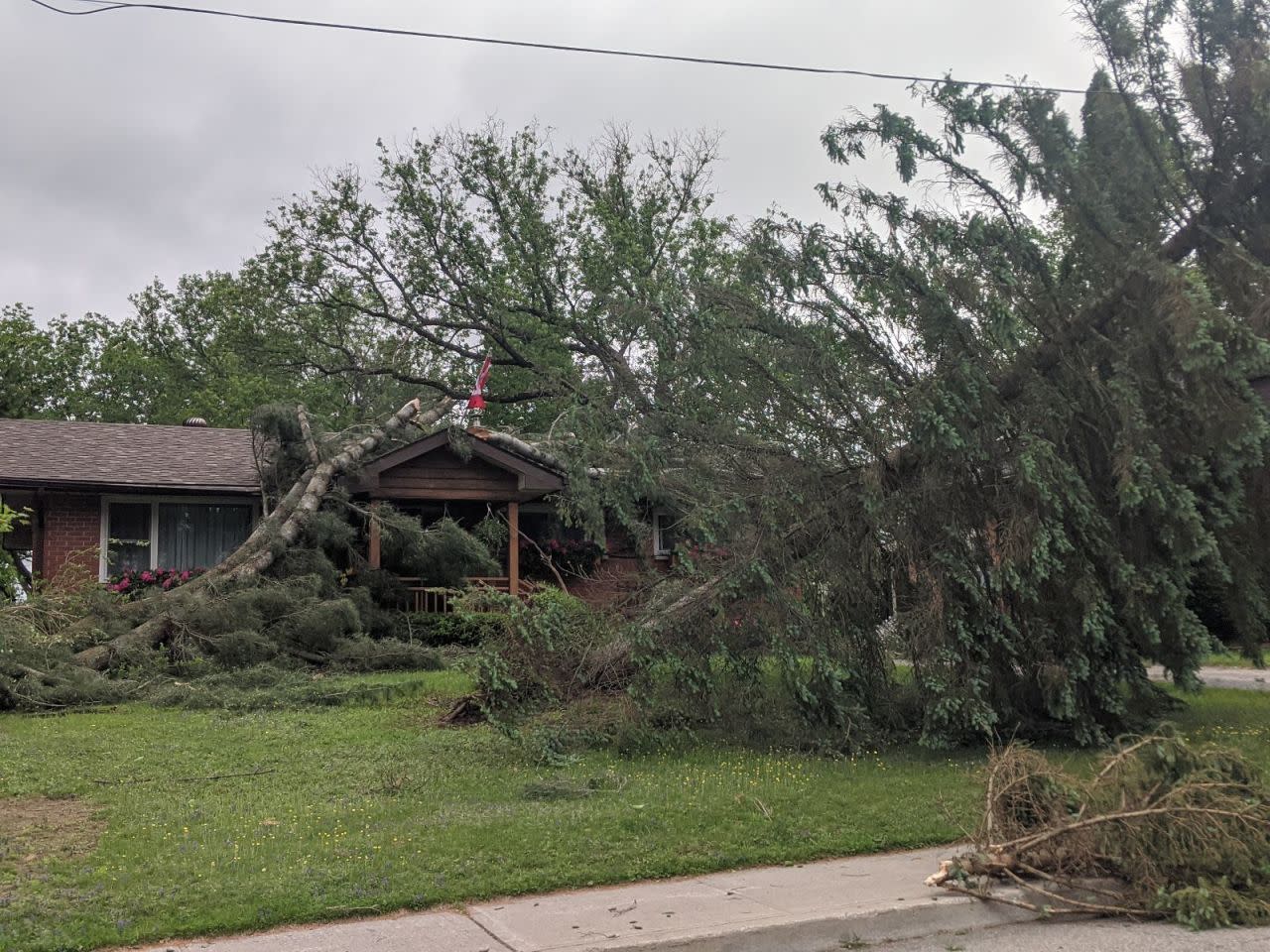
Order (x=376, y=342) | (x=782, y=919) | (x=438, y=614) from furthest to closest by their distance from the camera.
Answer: (x=376, y=342) → (x=438, y=614) → (x=782, y=919)

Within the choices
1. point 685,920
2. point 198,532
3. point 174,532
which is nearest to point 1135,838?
point 685,920

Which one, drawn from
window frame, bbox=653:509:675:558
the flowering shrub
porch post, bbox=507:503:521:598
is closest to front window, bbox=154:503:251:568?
the flowering shrub

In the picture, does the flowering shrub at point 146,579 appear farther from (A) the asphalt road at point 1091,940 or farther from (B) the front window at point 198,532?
(A) the asphalt road at point 1091,940

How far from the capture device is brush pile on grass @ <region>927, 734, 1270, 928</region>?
5.89m

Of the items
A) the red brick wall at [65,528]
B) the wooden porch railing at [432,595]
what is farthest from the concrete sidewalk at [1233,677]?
the red brick wall at [65,528]

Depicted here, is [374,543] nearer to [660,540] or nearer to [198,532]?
[198,532]

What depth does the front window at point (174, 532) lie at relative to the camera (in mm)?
21453

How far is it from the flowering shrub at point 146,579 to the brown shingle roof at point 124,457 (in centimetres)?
160

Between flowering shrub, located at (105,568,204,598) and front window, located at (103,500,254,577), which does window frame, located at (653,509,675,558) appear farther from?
flowering shrub, located at (105,568,204,598)

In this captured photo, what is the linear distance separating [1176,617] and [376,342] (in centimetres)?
3361

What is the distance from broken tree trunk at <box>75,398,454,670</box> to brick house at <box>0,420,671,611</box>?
2.14 ft

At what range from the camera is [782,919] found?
5.66 m

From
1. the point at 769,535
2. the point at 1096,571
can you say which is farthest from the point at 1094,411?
the point at 769,535

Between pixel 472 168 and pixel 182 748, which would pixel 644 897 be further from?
pixel 472 168
